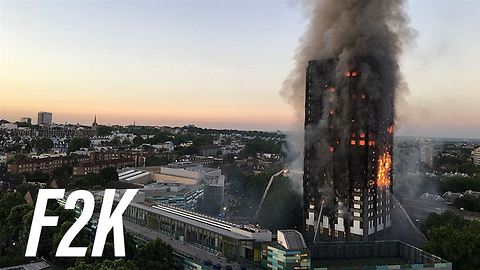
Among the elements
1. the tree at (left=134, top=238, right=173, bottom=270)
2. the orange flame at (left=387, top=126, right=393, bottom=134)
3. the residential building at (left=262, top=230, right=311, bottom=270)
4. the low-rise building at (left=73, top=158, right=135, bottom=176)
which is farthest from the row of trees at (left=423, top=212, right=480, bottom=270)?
the low-rise building at (left=73, top=158, right=135, bottom=176)

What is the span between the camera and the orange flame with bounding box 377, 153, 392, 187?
38.0 metres

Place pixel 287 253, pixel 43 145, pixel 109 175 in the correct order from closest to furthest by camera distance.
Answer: pixel 287 253 → pixel 109 175 → pixel 43 145

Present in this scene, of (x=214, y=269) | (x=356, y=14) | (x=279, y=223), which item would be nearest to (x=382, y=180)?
(x=279, y=223)

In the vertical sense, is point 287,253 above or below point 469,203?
above

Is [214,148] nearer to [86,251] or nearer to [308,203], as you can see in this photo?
[308,203]

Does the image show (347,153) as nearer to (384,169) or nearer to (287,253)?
(384,169)

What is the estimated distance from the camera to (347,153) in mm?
37281

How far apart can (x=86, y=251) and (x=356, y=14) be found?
1098 inches

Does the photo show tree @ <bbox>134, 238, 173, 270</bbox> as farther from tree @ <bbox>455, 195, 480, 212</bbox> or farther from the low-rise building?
the low-rise building

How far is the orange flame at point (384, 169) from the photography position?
125 feet

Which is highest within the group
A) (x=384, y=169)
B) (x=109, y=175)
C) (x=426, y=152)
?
(x=426, y=152)

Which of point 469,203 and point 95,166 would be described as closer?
point 469,203

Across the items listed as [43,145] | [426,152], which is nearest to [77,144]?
[43,145]

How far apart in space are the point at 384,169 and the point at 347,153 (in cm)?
383
